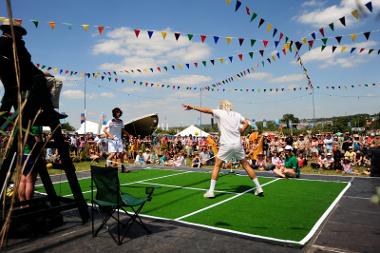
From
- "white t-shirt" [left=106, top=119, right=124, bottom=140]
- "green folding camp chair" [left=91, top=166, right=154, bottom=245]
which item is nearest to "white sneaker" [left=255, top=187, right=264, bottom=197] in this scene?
"green folding camp chair" [left=91, top=166, right=154, bottom=245]

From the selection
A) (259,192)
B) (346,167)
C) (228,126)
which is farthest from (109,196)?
(346,167)

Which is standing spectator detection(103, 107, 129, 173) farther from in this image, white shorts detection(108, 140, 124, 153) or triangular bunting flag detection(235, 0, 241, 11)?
triangular bunting flag detection(235, 0, 241, 11)

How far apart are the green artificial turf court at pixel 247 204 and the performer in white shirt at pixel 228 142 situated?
501mm

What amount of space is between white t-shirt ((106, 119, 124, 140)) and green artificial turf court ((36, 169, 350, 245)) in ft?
5.69

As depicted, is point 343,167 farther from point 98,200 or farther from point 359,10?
point 359,10

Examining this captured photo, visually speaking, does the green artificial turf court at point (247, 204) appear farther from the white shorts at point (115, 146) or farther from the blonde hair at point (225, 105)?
the blonde hair at point (225, 105)

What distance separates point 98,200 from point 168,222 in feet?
4.31

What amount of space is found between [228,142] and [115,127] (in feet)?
17.6

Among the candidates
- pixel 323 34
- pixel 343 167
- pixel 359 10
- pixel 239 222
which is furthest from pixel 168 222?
pixel 343 167

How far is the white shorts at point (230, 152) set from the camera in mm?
7500

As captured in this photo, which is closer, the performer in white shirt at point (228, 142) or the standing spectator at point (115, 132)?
the performer in white shirt at point (228, 142)

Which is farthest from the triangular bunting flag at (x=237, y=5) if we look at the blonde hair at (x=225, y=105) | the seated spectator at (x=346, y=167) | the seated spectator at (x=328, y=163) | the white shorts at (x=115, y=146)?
the seated spectator at (x=328, y=163)

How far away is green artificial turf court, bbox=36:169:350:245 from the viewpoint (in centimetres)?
517

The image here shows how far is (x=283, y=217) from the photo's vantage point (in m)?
5.84
